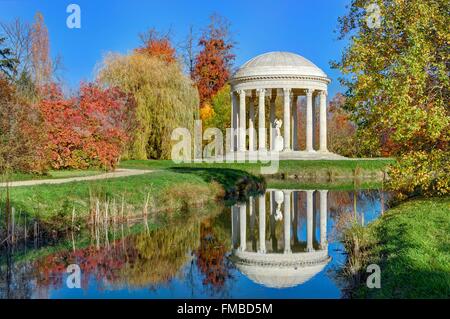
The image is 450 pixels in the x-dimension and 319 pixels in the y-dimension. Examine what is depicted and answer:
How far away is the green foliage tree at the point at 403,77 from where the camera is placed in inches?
561

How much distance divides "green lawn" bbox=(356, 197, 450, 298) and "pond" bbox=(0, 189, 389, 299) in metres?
0.94

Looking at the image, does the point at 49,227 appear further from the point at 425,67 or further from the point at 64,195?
the point at 425,67

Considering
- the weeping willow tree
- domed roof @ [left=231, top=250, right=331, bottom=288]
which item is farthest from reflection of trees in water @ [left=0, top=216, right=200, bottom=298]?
the weeping willow tree

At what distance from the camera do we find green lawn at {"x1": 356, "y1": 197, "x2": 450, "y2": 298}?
915 centimetres

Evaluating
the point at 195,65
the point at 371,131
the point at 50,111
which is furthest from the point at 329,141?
the point at 371,131

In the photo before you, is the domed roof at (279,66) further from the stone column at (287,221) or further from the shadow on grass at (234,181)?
the stone column at (287,221)

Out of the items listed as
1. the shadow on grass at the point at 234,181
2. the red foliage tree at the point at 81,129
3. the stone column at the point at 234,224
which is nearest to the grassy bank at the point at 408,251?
the stone column at the point at 234,224

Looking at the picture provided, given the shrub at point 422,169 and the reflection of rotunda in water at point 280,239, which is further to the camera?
the shrub at point 422,169

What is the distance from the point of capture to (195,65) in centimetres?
6588

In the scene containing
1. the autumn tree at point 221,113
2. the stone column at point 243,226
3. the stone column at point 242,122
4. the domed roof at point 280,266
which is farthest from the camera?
the autumn tree at point 221,113

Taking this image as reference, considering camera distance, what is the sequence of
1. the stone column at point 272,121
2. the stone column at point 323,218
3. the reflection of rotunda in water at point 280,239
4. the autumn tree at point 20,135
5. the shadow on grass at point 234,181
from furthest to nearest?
1. the stone column at point 272,121
2. the shadow on grass at point 234,181
3. the autumn tree at point 20,135
4. the stone column at point 323,218
5. the reflection of rotunda in water at point 280,239

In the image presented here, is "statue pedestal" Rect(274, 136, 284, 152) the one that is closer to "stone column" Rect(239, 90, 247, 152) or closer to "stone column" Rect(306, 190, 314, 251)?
"stone column" Rect(239, 90, 247, 152)

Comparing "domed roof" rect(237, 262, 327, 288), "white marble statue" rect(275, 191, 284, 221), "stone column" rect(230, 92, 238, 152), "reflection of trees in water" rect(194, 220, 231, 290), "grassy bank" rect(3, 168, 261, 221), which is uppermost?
"stone column" rect(230, 92, 238, 152)

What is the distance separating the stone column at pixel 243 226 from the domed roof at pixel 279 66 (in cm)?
2832
